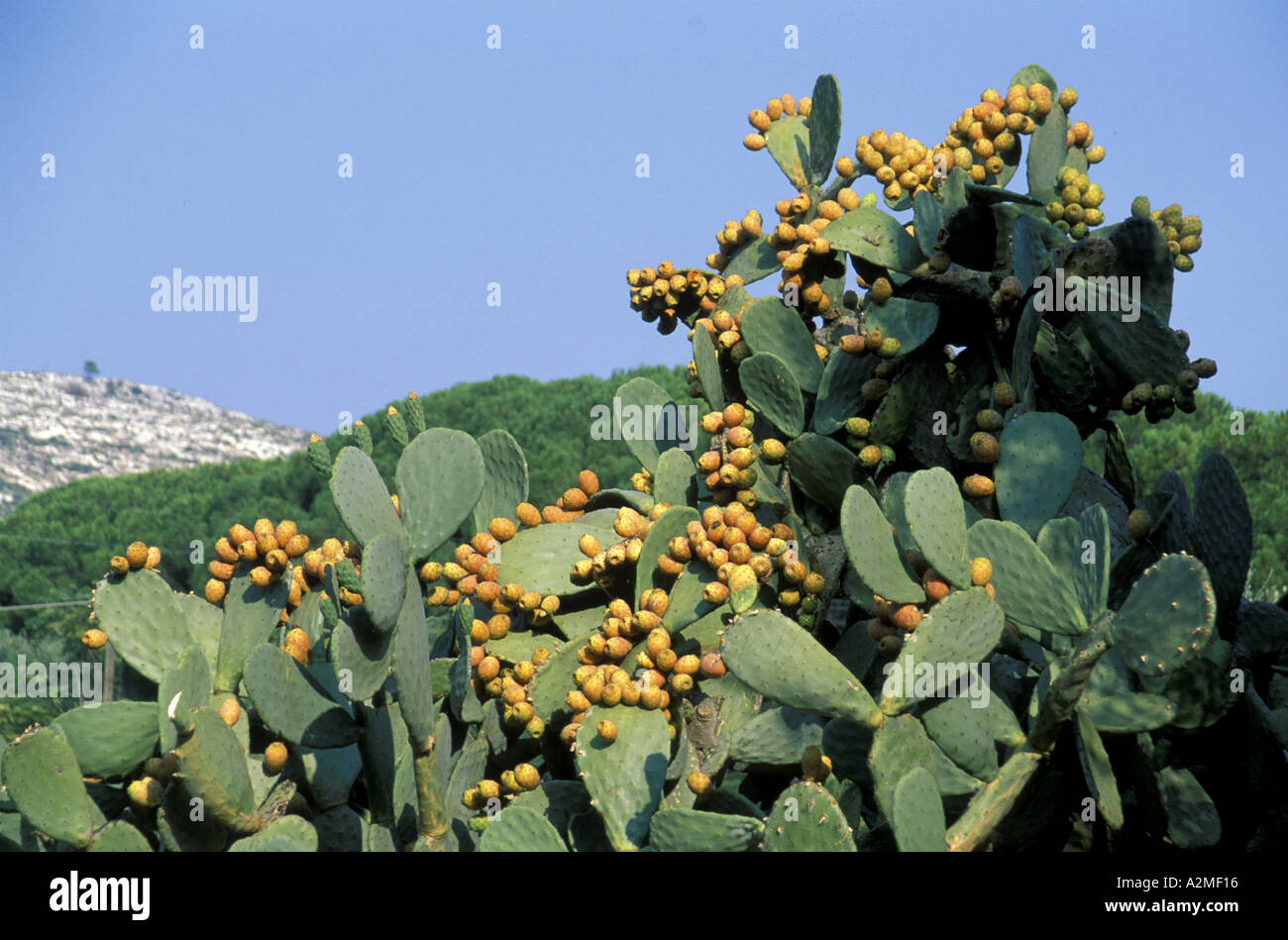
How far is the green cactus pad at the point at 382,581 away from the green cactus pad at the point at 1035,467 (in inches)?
40.5

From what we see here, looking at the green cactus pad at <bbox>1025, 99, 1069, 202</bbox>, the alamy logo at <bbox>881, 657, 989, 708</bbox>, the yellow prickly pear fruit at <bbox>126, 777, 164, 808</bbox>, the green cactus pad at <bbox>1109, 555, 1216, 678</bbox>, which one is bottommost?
the yellow prickly pear fruit at <bbox>126, 777, 164, 808</bbox>

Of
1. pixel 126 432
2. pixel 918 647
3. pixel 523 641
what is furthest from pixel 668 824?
pixel 126 432

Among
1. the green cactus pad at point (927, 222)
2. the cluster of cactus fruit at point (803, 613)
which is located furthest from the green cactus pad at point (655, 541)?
the green cactus pad at point (927, 222)

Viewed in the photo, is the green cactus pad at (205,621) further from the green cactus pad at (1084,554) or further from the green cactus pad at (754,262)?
the green cactus pad at (1084,554)

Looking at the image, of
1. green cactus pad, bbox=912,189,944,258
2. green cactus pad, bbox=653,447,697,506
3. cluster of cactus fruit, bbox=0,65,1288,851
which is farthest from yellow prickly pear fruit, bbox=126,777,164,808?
green cactus pad, bbox=912,189,944,258

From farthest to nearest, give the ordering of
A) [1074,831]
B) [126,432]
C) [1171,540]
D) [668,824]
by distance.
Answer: [126,432] < [1171,540] < [1074,831] < [668,824]

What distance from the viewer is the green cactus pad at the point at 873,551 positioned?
5.15ft

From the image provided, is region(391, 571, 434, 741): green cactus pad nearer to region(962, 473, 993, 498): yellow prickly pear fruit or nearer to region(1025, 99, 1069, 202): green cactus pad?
region(962, 473, 993, 498): yellow prickly pear fruit

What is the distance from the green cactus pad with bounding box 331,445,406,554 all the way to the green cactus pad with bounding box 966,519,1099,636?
90cm

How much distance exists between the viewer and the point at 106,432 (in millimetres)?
50000

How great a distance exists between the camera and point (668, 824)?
61.2 inches

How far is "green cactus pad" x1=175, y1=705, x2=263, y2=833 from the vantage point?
1.55m

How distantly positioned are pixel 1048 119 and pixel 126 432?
2078 inches

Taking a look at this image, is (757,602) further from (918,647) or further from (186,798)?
(186,798)
